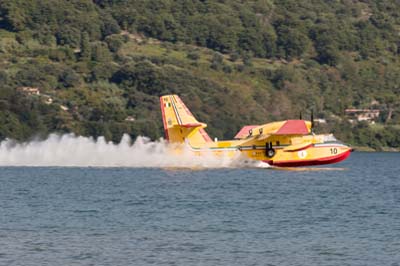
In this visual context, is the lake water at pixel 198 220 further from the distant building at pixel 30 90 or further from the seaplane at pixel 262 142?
the distant building at pixel 30 90

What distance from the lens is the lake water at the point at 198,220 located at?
29.0 m

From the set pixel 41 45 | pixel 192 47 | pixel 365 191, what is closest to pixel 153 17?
pixel 192 47

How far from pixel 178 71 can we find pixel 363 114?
95.7ft

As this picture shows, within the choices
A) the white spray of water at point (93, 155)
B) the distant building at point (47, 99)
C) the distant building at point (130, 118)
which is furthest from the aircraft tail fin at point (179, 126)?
the distant building at point (47, 99)

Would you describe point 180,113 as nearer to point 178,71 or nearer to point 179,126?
point 179,126

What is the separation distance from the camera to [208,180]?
51906mm

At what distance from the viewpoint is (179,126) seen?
184ft

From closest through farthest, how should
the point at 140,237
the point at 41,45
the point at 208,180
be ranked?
1. the point at 140,237
2. the point at 208,180
3. the point at 41,45

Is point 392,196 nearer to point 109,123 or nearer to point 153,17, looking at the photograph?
point 109,123

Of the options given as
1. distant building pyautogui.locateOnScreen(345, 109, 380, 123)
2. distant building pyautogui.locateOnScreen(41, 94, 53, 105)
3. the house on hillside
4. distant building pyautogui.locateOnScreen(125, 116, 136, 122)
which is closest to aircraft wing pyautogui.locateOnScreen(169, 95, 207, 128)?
distant building pyautogui.locateOnScreen(125, 116, 136, 122)

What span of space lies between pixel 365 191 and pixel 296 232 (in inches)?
636

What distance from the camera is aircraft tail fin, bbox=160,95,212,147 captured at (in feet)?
185

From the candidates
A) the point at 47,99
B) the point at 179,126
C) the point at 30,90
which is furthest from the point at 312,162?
the point at 30,90

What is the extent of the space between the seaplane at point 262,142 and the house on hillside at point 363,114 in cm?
9519
